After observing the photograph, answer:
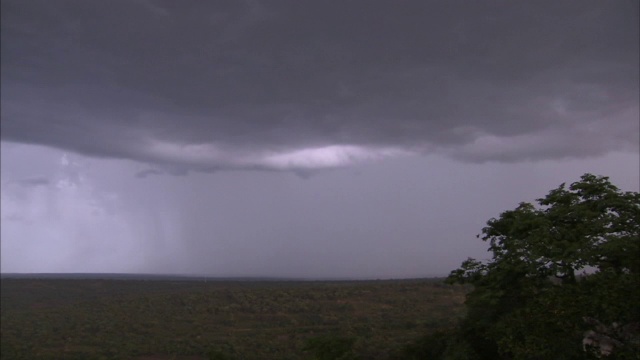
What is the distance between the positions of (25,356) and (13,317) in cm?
2190

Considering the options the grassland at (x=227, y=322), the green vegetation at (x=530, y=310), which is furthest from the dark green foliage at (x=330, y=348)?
the grassland at (x=227, y=322)

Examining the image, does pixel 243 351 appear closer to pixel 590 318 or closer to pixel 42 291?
pixel 590 318

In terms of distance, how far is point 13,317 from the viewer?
5134cm

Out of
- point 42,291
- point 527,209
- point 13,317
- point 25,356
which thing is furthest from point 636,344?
point 42,291

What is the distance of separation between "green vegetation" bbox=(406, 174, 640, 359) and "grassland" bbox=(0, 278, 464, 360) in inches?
204

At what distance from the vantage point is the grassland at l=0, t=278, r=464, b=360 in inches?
1304

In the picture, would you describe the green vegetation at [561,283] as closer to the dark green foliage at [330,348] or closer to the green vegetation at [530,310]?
the green vegetation at [530,310]

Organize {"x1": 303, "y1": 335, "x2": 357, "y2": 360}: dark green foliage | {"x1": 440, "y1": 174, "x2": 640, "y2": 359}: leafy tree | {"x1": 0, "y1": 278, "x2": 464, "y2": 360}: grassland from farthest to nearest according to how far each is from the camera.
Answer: {"x1": 0, "y1": 278, "x2": 464, "y2": 360}: grassland
{"x1": 303, "y1": 335, "x2": 357, "y2": 360}: dark green foliage
{"x1": 440, "y1": 174, "x2": 640, "y2": 359}: leafy tree

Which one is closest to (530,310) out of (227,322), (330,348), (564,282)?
(564,282)

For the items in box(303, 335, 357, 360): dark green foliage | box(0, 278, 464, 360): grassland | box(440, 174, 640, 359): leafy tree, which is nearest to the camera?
box(440, 174, 640, 359): leafy tree

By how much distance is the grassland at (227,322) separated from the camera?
33.1 meters

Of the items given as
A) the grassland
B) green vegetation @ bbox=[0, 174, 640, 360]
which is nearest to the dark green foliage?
green vegetation @ bbox=[0, 174, 640, 360]

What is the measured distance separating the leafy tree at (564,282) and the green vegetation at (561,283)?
0.08 ft

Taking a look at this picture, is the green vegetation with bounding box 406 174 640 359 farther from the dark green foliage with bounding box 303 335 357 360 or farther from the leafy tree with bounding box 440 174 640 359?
the dark green foliage with bounding box 303 335 357 360
